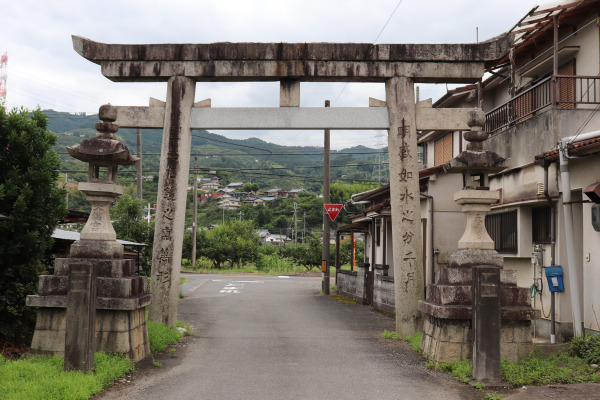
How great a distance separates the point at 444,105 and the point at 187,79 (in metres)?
12.5

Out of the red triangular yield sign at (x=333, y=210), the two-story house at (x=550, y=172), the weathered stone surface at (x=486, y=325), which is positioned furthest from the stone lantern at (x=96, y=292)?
the red triangular yield sign at (x=333, y=210)

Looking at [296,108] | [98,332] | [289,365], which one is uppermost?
[296,108]

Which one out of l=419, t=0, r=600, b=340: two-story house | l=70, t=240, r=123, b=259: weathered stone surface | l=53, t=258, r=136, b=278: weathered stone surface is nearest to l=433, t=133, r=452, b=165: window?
l=419, t=0, r=600, b=340: two-story house

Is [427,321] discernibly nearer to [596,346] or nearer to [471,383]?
[471,383]

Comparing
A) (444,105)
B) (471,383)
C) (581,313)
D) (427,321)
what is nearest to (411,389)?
(471,383)

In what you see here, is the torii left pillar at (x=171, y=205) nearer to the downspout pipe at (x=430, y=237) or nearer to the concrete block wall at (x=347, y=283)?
the downspout pipe at (x=430, y=237)

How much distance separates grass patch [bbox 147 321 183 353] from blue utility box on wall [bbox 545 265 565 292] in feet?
25.4

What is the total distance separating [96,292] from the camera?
27.7 ft

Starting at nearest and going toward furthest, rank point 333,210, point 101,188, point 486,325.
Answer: point 486,325, point 101,188, point 333,210

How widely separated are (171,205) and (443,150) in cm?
1438

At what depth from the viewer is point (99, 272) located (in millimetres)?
9016

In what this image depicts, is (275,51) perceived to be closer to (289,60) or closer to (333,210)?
(289,60)

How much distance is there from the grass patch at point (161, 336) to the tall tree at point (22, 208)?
7.67 ft

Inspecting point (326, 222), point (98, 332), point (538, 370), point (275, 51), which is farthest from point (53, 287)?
point (326, 222)
